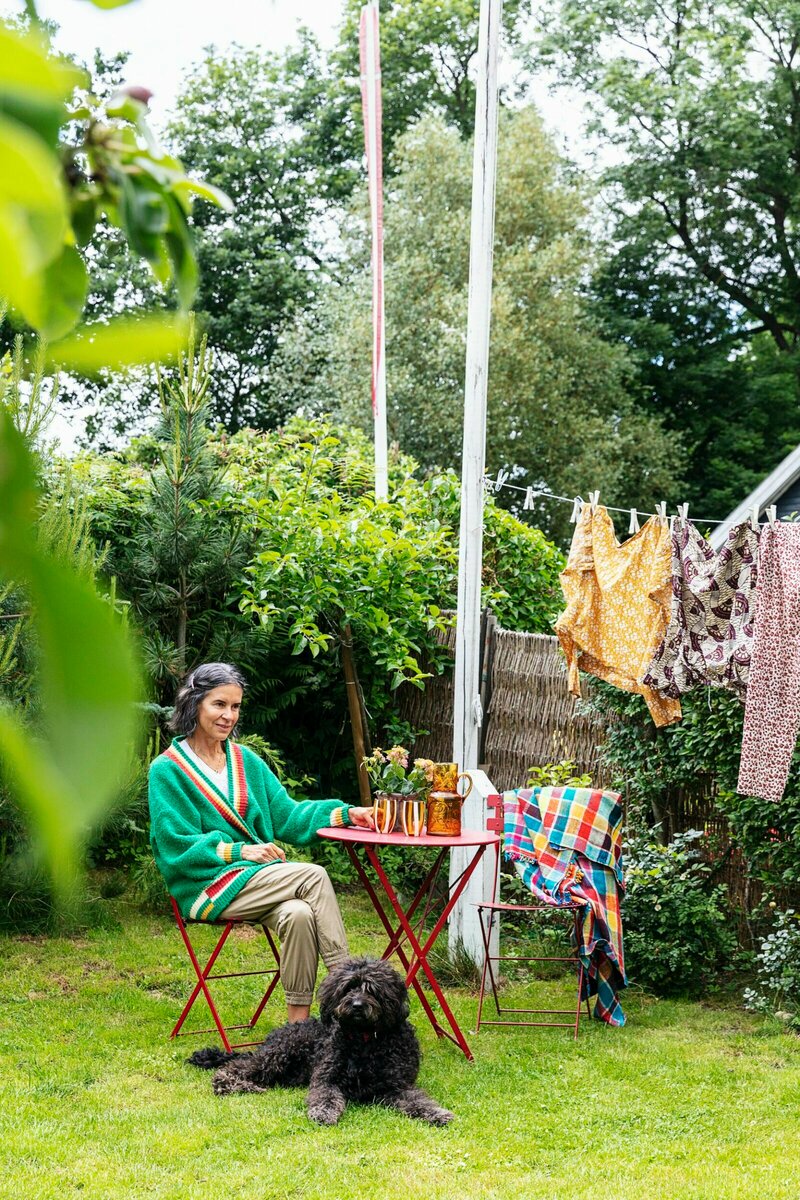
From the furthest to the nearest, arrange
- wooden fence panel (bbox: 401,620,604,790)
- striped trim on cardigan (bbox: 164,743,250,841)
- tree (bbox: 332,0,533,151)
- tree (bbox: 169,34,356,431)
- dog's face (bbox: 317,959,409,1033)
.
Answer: tree (bbox: 332,0,533,151) → tree (bbox: 169,34,356,431) → wooden fence panel (bbox: 401,620,604,790) → striped trim on cardigan (bbox: 164,743,250,841) → dog's face (bbox: 317,959,409,1033)

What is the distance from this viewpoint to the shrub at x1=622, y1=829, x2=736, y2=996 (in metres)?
4.78

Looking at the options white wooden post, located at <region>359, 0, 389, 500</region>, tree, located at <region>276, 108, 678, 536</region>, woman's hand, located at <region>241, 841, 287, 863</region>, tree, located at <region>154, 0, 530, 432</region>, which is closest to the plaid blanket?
woman's hand, located at <region>241, 841, 287, 863</region>

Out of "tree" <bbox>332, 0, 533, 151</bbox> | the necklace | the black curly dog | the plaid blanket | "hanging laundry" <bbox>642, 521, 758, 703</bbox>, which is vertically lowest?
the black curly dog

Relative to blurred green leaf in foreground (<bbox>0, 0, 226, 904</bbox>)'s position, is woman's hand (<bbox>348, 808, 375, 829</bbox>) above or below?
below

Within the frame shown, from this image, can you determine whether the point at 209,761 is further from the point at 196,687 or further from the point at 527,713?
the point at 527,713

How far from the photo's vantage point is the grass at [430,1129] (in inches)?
120

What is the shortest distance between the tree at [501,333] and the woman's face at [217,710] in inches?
390

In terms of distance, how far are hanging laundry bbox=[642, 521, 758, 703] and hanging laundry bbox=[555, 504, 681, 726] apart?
0.07m

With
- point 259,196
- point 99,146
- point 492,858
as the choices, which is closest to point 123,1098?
point 492,858

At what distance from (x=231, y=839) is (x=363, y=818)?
44cm

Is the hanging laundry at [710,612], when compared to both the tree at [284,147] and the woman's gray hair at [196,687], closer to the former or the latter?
the woman's gray hair at [196,687]

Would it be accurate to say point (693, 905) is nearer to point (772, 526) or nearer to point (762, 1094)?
point (762, 1094)

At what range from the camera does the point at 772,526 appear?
A: 4328 millimetres

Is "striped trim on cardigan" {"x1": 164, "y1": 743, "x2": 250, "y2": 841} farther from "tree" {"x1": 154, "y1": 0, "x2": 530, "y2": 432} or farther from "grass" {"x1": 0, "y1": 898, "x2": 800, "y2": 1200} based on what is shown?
"tree" {"x1": 154, "y1": 0, "x2": 530, "y2": 432}
